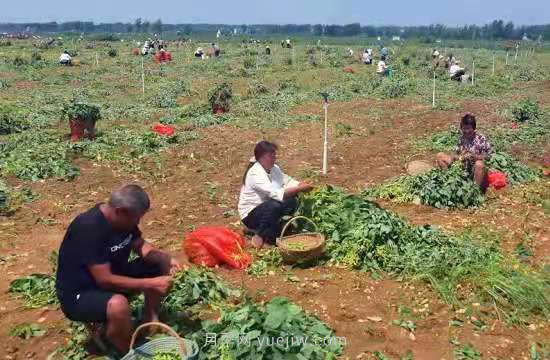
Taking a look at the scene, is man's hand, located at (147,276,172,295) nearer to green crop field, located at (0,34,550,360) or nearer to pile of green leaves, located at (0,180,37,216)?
green crop field, located at (0,34,550,360)

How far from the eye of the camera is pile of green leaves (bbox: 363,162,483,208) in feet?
27.1

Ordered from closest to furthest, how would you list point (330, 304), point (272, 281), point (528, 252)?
point (330, 304), point (272, 281), point (528, 252)

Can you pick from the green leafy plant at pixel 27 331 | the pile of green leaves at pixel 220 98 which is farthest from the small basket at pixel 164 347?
the pile of green leaves at pixel 220 98

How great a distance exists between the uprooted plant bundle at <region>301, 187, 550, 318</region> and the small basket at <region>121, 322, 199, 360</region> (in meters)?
2.58

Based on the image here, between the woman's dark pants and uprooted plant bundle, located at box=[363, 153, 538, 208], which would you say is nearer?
the woman's dark pants

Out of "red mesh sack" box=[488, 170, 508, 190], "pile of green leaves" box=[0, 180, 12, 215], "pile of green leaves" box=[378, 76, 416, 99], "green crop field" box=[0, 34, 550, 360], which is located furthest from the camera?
"pile of green leaves" box=[378, 76, 416, 99]

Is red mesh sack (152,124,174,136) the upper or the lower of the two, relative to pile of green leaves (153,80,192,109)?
upper

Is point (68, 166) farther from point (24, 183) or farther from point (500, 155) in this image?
point (500, 155)

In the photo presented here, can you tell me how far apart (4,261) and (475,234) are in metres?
5.90

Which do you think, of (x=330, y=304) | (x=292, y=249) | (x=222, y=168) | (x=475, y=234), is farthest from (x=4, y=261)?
(x=475, y=234)

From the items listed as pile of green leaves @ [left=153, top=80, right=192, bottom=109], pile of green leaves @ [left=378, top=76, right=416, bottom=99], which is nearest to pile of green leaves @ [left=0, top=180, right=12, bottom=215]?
pile of green leaves @ [left=153, top=80, right=192, bottom=109]

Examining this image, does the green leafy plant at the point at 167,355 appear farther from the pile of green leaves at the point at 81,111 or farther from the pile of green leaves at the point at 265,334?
the pile of green leaves at the point at 81,111

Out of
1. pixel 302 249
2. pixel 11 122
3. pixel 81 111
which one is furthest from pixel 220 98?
pixel 302 249

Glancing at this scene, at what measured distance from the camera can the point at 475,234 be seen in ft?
23.4
